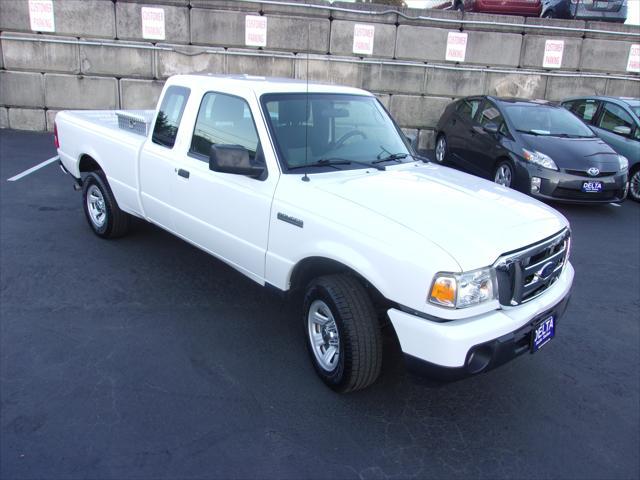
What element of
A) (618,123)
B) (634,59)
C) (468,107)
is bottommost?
(618,123)

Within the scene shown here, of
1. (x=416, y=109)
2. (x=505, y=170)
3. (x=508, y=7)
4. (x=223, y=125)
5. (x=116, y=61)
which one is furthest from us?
(x=508, y=7)

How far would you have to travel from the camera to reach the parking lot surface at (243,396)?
287 centimetres

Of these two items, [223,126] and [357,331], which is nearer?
[357,331]

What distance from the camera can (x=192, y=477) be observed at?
2.71 m

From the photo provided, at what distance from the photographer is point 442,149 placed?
10906 millimetres

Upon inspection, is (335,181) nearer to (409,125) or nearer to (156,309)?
(156,309)

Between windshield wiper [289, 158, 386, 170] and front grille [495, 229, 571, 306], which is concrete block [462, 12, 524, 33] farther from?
front grille [495, 229, 571, 306]

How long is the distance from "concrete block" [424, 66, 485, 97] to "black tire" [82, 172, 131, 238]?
9.06 m

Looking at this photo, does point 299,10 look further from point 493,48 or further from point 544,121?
point 544,121

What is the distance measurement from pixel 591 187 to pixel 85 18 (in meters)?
10.6

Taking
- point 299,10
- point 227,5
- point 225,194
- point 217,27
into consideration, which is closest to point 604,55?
point 299,10

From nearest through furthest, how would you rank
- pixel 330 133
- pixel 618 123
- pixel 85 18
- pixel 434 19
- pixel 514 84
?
pixel 330 133
pixel 618 123
pixel 85 18
pixel 434 19
pixel 514 84

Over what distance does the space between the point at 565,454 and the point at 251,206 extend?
8.11ft

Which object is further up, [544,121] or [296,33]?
[296,33]
